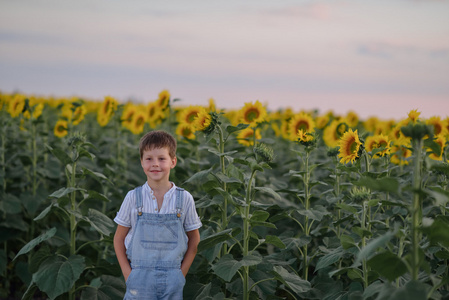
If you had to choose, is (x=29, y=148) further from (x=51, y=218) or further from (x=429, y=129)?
(x=429, y=129)

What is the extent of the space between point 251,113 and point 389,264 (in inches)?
123

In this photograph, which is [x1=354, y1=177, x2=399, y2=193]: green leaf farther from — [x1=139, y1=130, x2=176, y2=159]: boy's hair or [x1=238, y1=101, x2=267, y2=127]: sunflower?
[x1=238, y1=101, x2=267, y2=127]: sunflower

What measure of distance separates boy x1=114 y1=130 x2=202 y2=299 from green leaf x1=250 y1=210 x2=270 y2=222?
0.34m

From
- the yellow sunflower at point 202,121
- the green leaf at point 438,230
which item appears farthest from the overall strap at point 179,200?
the green leaf at point 438,230

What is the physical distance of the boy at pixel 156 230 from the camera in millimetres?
2961

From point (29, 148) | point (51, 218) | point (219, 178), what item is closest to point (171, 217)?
point (219, 178)

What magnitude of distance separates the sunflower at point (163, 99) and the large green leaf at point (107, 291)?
256 cm

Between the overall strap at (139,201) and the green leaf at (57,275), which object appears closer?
the overall strap at (139,201)

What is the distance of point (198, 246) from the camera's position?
10.2 ft

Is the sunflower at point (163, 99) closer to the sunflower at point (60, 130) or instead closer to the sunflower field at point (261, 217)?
the sunflower field at point (261, 217)

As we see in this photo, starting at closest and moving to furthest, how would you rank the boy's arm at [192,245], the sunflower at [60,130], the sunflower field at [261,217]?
the sunflower field at [261,217]
the boy's arm at [192,245]
the sunflower at [60,130]

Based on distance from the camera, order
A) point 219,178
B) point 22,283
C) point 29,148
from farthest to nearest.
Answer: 1. point 29,148
2. point 22,283
3. point 219,178

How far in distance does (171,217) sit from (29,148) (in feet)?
12.8

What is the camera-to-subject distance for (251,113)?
542 centimetres
